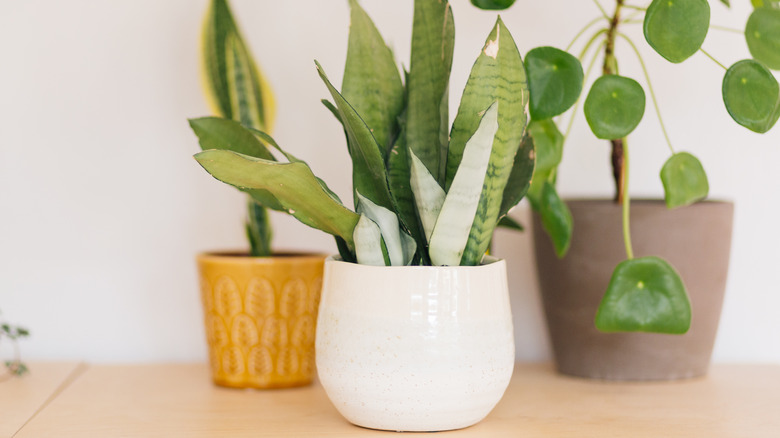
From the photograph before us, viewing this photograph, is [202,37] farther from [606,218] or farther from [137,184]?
[606,218]

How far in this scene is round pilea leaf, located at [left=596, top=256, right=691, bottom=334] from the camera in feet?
1.94

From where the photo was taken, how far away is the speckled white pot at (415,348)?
0.55m

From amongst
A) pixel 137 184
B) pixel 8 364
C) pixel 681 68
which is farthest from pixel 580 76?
pixel 8 364

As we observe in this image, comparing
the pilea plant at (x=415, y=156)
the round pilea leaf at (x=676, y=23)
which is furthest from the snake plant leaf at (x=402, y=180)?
the round pilea leaf at (x=676, y=23)

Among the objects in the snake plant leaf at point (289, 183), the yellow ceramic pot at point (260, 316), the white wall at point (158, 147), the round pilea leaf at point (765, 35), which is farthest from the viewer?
the white wall at point (158, 147)

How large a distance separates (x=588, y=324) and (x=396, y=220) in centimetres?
27

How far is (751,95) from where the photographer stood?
1.94 feet

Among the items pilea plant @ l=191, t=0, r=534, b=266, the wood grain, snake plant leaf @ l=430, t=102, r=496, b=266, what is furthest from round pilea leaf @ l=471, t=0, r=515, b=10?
the wood grain

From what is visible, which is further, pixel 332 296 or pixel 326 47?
pixel 326 47

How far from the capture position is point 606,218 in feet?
2.39

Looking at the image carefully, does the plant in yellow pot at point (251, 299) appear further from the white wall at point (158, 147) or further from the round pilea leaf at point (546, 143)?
the round pilea leaf at point (546, 143)

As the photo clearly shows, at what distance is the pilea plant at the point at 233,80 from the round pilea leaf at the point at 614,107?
34 centimetres

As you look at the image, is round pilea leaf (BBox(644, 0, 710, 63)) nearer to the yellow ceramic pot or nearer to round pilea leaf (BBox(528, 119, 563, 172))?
round pilea leaf (BBox(528, 119, 563, 172))

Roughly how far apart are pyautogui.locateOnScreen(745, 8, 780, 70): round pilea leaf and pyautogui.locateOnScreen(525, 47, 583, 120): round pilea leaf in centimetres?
14
